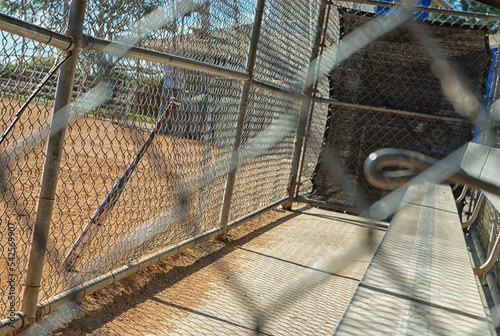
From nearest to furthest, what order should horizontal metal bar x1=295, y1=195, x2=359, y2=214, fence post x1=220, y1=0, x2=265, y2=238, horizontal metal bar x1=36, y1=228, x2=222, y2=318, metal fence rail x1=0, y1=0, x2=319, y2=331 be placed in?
1. metal fence rail x1=0, y1=0, x2=319, y2=331
2. horizontal metal bar x1=36, y1=228, x2=222, y2=318
3. fence post x1=220, y1=0, x2=265, y2=238
4. horizontal metal bar x1=295, y1=195, x2=359, y2=214

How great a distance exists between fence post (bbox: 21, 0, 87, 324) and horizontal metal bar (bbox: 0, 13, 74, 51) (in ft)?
0.23

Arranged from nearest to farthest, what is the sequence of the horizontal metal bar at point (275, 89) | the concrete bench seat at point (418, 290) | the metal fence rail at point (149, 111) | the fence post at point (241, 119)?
the concrete bench seat at point (418, 290) < the metal fence rail at point (149, 111) < the fence post at point (241, 119) < the horizontal metal bar at point (275, 89)

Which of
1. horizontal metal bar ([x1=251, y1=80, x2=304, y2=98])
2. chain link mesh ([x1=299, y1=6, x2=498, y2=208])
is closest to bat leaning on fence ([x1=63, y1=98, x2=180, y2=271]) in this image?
horizontal metal bar ([x1=251, y1=80, x2=304, y2=98])

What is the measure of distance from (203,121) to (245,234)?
1523mm

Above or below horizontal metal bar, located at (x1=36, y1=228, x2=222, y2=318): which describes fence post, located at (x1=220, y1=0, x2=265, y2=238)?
above

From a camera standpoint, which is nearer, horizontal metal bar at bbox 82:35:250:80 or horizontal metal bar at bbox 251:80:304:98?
horizontal metal bar at bbox 82:35:250:80

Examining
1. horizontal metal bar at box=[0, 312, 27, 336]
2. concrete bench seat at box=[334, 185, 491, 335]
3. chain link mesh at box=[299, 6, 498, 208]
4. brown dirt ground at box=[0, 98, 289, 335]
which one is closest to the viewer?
concrete bench seat at box=[334, 185, 491, 335]

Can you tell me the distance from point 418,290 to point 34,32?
5.49 ft

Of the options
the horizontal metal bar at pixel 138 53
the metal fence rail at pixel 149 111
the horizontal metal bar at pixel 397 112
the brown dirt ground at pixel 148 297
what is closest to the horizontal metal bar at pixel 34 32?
the metal fence rail at pixel 149 111

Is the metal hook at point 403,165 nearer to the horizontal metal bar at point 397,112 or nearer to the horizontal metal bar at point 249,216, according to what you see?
the horizontal metal bar at point 249,216

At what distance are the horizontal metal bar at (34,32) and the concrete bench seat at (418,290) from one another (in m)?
1.44

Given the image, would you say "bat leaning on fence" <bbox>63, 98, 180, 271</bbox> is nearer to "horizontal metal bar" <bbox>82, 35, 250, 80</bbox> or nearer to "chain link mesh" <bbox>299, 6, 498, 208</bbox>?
"horizontal metal bar" <bbox>82, 35, 250, 80</bbox>

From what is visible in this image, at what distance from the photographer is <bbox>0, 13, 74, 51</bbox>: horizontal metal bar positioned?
5.89ft

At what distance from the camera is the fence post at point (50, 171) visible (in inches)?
86.1
